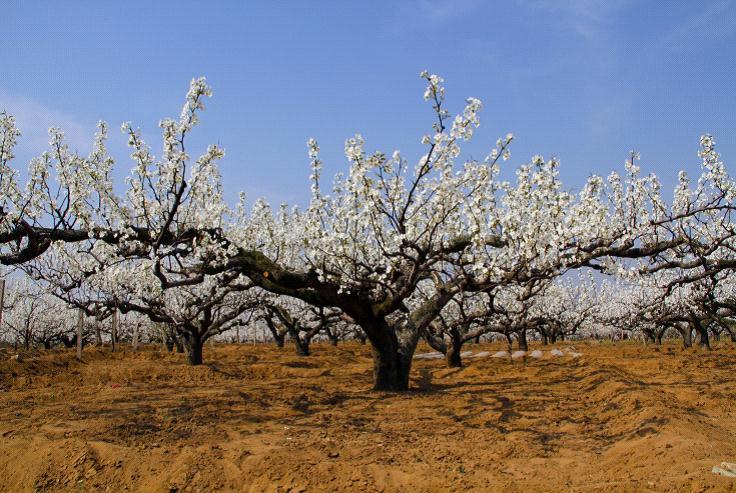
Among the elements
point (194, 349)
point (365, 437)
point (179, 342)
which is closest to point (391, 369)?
point (365, 437)

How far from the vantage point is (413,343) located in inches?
509

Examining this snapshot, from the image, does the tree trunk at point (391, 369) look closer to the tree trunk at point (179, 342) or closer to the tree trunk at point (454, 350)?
the tree trunk at point (454, 350)

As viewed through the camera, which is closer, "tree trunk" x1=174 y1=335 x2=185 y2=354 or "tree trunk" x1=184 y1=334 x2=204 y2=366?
"tree trunk" x1=184 y1=334 x2=204 y2=366

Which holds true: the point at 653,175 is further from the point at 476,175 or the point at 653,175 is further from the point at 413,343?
the point at 413,343

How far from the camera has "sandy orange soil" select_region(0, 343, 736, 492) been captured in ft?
20.7

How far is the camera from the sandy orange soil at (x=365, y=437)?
20.7 ft

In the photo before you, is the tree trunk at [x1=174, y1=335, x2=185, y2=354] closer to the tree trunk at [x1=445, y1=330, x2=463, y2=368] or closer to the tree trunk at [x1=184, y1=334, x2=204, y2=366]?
the tree trunk at [x1=184, y1=334, x2=204, y2=366]

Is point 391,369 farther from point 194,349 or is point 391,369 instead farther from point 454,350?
point 194,349

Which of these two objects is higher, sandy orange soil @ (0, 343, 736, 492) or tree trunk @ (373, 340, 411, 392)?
tree trunk @ (373, 340, 411, 392)

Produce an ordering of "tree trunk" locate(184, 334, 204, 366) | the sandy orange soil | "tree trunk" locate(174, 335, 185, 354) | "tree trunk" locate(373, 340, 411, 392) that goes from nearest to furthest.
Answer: the sandy orange soil, "tree trunk" locate(373, 340, 411, 392), "tree trunk" locate(184, 334, 204, 366), "tree trunk" locate(174, 335, 185, 354)

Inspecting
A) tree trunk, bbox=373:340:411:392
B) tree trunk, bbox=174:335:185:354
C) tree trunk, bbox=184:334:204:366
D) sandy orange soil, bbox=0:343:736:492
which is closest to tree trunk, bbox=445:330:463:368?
sandy orange soil, bbox=0:343:736:492

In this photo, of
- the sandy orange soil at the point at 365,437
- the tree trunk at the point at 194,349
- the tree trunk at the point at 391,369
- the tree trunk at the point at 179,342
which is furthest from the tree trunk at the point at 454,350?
the tree trunk at the point at 179,342

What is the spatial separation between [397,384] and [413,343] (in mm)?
1122

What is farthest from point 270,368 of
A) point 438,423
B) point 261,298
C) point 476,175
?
point 476,175
